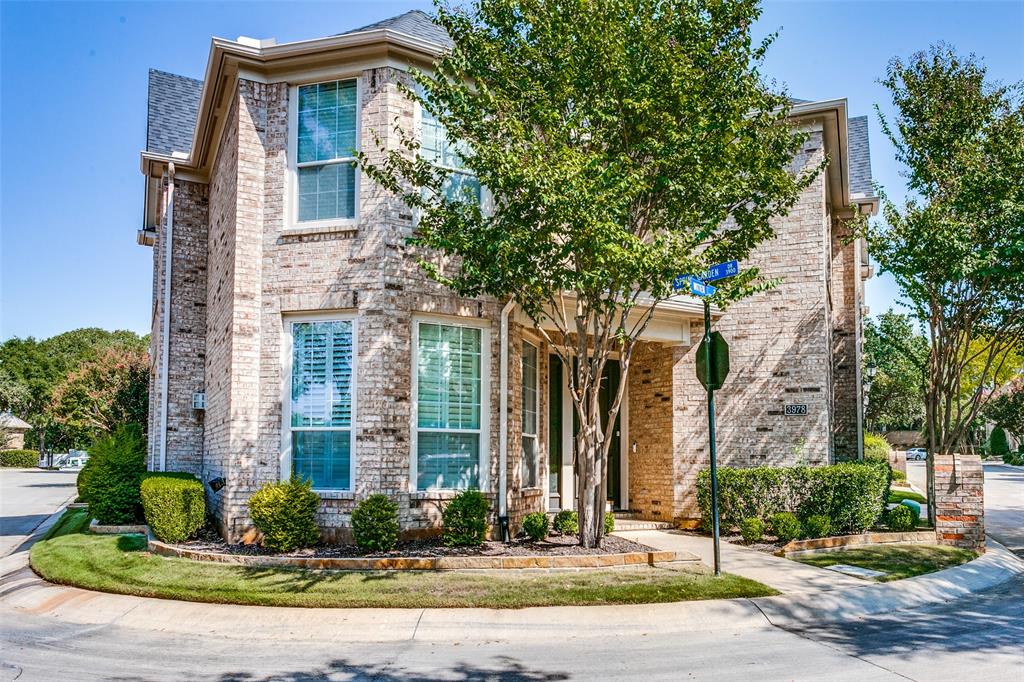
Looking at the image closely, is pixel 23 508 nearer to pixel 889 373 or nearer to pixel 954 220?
pixel 954 220

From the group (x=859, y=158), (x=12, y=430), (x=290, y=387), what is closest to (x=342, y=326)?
(x=290, y=387)

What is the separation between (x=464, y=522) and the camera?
1047 cm

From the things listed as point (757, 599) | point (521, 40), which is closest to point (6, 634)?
point (757, 599)

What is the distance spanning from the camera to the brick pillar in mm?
12266

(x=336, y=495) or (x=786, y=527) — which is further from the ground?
(x=336, y=495)

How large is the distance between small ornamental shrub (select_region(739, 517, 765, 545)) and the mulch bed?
2.44 m

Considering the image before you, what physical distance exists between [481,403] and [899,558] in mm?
6303

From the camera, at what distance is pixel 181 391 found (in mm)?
15039

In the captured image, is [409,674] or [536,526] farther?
[536,526]

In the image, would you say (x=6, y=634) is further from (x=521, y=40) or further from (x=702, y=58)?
(x=702, y=58)

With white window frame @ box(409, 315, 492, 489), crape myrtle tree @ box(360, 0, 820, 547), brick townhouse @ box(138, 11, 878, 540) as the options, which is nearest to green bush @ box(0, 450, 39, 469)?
brick townhouse @ box(138, 11, 878, 540)

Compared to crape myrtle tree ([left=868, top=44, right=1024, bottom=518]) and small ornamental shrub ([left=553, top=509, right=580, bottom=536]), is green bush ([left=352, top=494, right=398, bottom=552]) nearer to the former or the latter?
small ornamental shrub ([left=553, top=509, right=580, bottom=536])

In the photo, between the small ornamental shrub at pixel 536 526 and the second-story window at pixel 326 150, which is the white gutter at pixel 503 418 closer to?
the small ornamental shrub at pixel 536 526

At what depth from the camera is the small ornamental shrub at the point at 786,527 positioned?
40.0 feet
